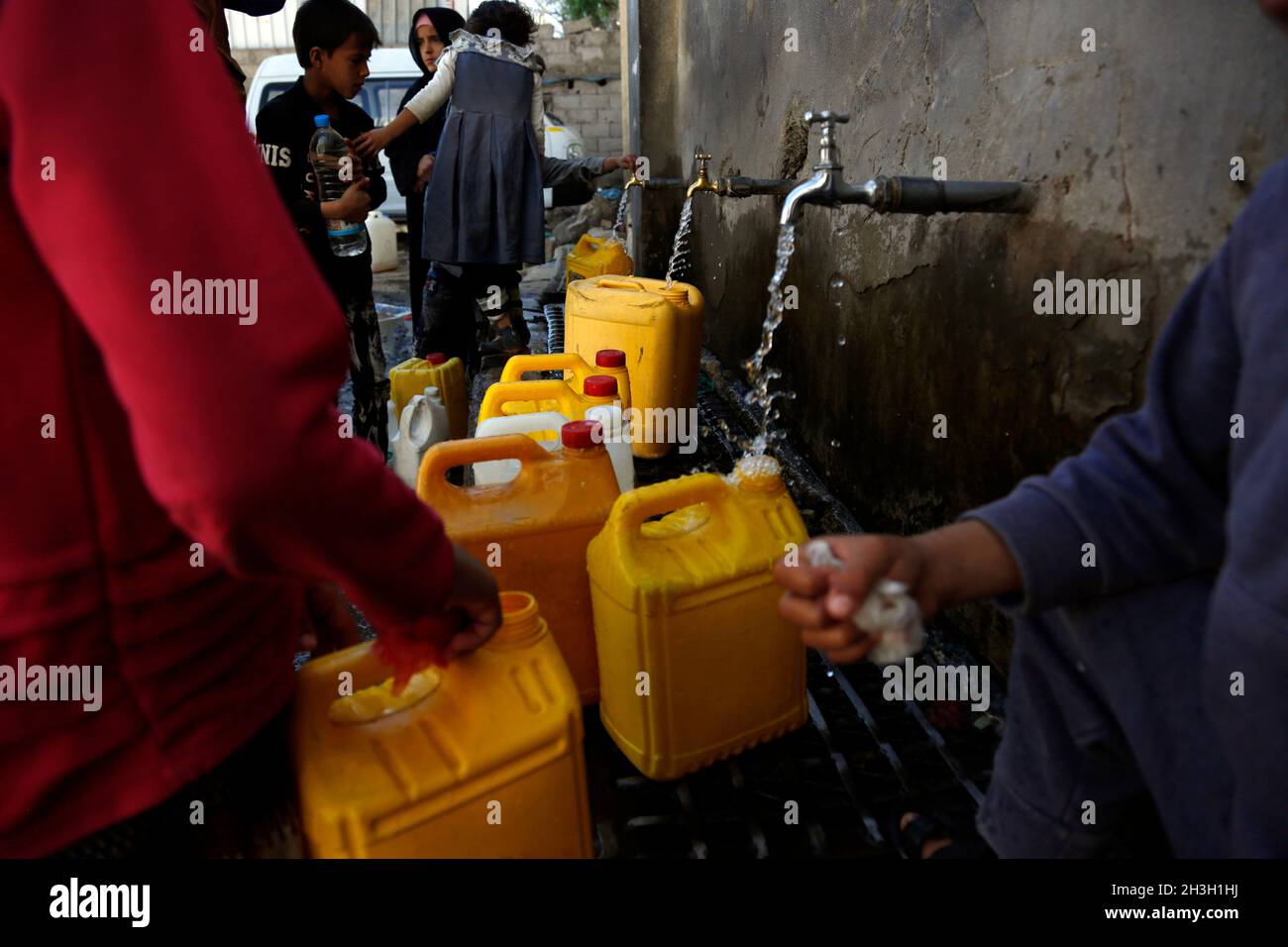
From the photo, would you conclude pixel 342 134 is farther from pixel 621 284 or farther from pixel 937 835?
pixel 937 835

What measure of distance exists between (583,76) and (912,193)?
10647 mm

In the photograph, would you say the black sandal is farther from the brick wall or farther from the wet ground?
the brick wall

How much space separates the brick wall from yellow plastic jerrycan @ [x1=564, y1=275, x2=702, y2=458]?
8530mm

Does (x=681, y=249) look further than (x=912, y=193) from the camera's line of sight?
Yes

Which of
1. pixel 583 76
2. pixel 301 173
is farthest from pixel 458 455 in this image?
pixel 583 76

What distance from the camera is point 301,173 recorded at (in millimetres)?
3012

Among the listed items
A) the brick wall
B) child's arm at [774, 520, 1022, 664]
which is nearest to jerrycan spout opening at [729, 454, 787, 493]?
child's arm at [774, 520, 1022, 664]

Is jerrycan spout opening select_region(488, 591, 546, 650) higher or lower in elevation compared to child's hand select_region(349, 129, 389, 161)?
lower

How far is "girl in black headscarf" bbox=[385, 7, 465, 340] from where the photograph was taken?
4578mm

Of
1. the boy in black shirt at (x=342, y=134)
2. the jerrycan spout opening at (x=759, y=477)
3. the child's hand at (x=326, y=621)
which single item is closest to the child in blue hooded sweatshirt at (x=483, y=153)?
the boy in black shirt at (x=342, y=134)

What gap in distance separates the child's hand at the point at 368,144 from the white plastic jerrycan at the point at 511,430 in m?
1.54

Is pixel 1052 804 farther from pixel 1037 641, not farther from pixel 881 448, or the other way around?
pixel 881 448
